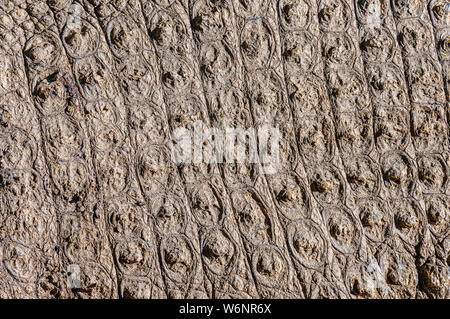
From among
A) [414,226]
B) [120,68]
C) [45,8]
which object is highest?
[45,8]

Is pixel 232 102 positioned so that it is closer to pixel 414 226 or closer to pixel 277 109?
pixel 277 109

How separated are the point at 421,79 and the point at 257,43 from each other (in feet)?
2.84

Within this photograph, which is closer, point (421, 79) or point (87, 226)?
point (87, 226)

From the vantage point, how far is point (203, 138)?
7.25ft

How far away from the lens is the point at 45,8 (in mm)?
2217

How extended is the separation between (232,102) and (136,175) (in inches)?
23.5

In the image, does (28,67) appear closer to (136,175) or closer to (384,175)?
(136,175)

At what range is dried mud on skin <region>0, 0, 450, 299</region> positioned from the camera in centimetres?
214

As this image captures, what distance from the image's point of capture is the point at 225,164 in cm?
221

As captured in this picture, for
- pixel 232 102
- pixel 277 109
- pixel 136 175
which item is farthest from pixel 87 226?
pixel 277 109

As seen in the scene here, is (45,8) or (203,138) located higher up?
(45,8)

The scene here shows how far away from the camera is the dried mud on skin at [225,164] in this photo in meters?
2.14

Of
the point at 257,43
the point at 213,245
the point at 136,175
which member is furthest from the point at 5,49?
the point at 213,245

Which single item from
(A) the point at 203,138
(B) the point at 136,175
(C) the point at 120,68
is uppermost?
(C) the point at 120,68
